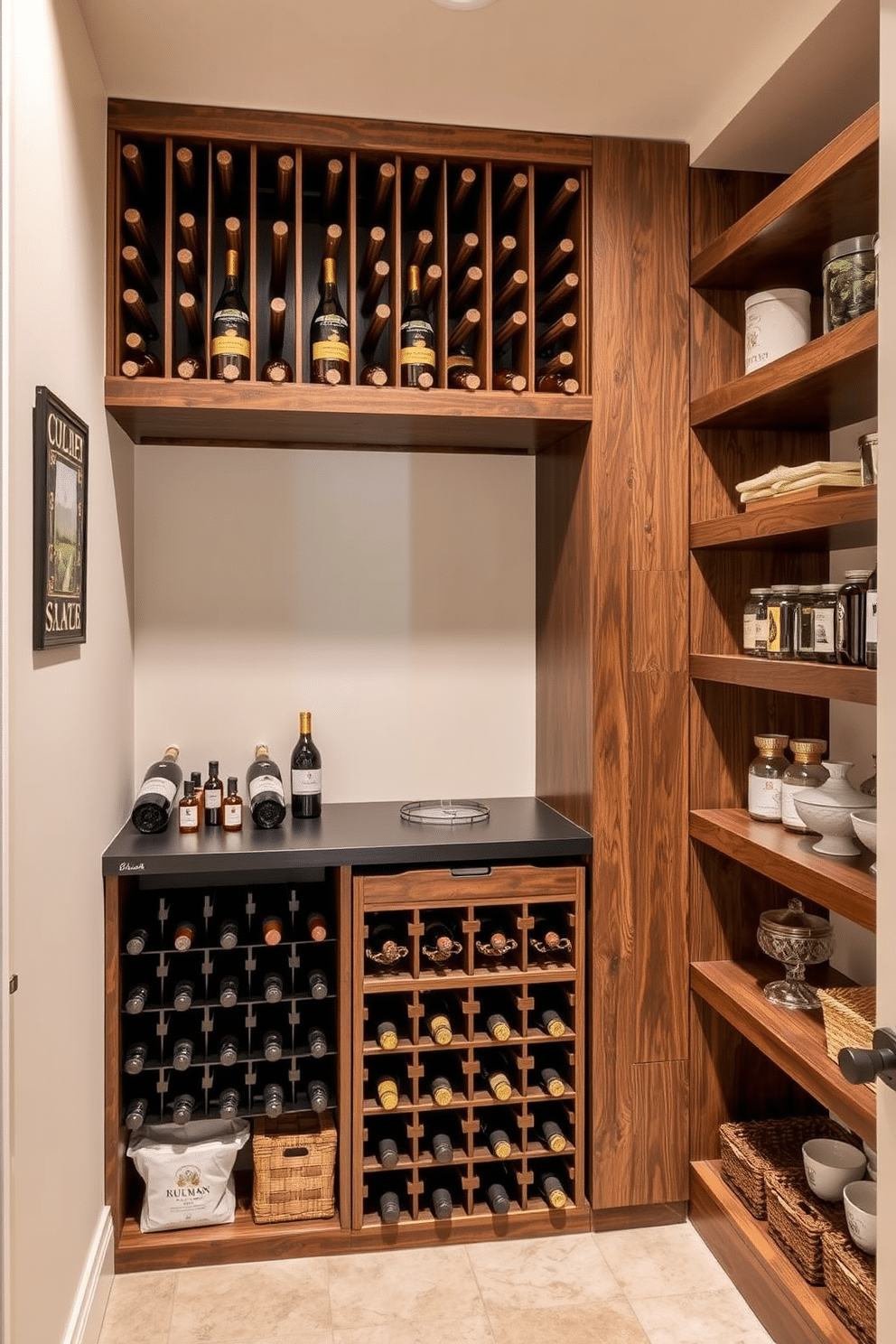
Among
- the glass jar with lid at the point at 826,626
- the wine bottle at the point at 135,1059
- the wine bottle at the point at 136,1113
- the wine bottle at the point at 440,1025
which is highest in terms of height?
the glass jar with lid at the point at 826,626

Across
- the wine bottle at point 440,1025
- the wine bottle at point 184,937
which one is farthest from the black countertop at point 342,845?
the wine bottle at point 440,1025

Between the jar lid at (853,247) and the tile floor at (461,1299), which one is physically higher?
the jar lid at (853,247)

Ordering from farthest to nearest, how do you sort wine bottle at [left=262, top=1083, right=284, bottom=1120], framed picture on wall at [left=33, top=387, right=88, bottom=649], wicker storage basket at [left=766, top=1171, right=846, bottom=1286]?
wine bottle at [left=262, top=1083, right=284, bottom=1120] < wicker storage basket at [left=766, top=1171, right=846, bottom=1286] < framed picture on wall at [left=33, top=387, right=88, bottom=649]

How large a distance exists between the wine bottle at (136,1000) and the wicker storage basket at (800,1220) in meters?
1.43

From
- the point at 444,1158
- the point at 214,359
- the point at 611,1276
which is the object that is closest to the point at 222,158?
the point at 214,359

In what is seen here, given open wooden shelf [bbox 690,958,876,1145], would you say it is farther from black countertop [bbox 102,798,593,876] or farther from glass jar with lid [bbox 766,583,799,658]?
glass jar with lid [bbox 766,583,799,658]

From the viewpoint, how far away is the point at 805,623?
2.03m

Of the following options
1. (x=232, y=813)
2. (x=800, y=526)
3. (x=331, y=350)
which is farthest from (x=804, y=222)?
(x=232, y=813)

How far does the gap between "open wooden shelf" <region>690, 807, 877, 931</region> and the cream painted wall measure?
1304 mm

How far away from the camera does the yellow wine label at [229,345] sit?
2.27 m

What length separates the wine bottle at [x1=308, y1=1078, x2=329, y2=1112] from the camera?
230 centimetres

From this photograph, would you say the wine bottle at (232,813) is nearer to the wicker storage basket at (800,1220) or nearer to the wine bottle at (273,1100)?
the wine bottle at (273,1100)

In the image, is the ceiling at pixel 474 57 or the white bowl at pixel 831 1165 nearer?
the ceiling at pixel 474 57

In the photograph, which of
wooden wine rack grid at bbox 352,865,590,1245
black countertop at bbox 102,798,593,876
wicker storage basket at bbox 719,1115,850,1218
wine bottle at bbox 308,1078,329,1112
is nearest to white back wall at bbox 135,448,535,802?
black countertop at bbox 102,798,593,876
